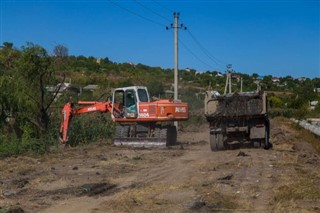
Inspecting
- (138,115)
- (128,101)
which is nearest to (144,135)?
(138,115)

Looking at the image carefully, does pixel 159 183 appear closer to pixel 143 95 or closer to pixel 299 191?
pixel 299 191

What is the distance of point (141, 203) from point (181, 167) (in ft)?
19.3

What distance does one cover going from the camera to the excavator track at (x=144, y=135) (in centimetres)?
2220

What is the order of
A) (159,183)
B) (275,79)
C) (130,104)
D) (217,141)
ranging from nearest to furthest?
(159,183) < (217,141) < (130,104) < (275,79)

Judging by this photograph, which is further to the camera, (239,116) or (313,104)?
(313,104)

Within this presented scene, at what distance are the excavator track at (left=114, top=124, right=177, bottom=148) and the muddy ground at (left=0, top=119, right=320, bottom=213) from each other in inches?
138

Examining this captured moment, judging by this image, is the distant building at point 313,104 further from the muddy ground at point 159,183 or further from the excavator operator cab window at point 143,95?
the muddy ground at point 159,183

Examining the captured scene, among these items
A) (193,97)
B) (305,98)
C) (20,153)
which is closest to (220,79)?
(305,98)

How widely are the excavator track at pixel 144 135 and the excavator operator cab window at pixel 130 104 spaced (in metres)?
0.65

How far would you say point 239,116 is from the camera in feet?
63.5

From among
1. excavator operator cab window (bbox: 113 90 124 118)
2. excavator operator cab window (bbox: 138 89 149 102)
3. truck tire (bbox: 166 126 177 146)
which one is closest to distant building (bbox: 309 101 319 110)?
truck tire (bbox: 166 126 177 146)

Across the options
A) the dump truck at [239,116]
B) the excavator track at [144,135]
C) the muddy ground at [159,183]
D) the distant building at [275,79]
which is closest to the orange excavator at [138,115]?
the excavator track at [144,135]

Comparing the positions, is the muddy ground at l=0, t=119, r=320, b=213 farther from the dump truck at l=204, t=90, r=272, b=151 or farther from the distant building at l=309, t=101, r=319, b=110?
the distant building at l=309, t=101, r=319, b=110

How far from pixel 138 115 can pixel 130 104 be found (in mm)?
690
